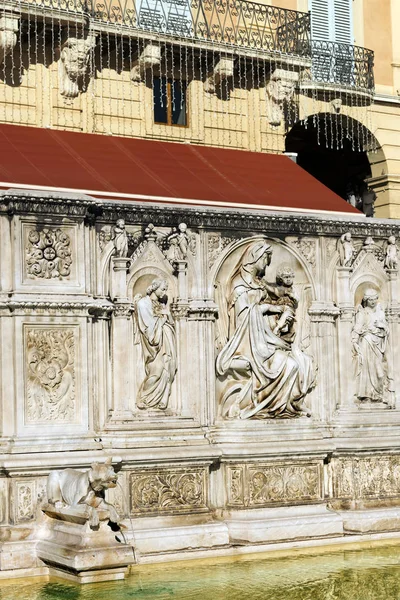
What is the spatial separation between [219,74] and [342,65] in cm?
325

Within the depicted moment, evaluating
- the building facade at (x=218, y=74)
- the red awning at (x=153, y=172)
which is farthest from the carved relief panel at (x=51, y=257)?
the building facade at (x=218, y=74)

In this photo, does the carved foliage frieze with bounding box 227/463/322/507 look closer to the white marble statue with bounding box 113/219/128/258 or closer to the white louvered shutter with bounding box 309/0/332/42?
the white marble statue with bounding box 113/219/128/258

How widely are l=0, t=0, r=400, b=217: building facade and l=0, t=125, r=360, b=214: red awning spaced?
0.77 m

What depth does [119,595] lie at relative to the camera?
46.8ft

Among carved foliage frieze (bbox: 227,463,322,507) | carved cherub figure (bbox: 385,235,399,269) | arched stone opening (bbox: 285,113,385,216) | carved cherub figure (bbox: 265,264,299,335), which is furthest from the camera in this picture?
arched stone opening (bbox: 285,113,385,216)

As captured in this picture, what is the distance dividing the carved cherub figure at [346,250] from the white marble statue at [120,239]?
3.24 m

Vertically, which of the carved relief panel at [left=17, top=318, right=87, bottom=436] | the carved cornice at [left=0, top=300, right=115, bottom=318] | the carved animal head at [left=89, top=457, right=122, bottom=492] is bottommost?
the carved animal head at [left=89, top=457, right=122, bottom=492]

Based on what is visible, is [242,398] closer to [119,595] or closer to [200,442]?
[200,442]

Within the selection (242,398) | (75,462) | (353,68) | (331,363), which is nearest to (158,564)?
(75,462)

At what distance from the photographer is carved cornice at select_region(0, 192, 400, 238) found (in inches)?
635

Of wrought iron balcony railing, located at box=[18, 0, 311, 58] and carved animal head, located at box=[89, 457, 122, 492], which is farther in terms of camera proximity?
wrought iron balcony railing, located at box=[18, 0, 311, 58]

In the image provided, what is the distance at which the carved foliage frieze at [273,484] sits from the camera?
56.4 ft

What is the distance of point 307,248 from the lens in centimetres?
1845

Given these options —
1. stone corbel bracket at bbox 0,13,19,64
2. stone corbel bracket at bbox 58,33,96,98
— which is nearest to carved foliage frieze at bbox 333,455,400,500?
stone corbel bracket at bbox 58,33,96,98
